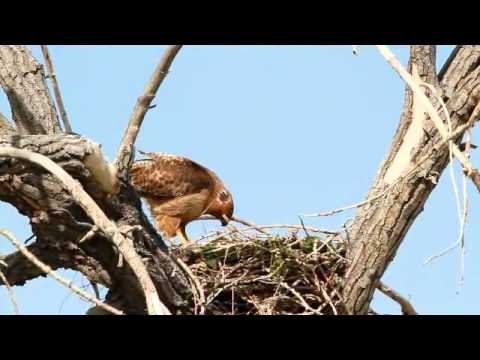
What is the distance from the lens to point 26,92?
16.2 ft

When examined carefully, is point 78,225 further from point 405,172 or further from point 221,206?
point 221,206

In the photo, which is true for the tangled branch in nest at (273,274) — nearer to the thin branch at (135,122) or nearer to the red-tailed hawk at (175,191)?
the thin branch at (135,122)

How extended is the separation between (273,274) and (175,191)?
274cm

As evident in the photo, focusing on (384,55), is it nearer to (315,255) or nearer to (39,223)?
(39,223)

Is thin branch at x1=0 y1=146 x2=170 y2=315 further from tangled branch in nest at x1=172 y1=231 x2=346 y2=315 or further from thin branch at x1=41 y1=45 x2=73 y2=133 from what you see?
tangled branch in nest at x1=172 y1=231 x2=346 y2=315

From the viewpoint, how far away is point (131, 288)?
15.7ft

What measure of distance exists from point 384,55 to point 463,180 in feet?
1.69

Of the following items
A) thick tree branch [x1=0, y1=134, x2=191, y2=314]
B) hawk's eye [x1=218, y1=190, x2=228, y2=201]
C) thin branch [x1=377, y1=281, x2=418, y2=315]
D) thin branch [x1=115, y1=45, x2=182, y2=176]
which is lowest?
thin branch [x1=377, y1=281, x2=418, y2=315]

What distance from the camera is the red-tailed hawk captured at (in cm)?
792

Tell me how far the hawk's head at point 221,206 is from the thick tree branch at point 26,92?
3729 millimetres

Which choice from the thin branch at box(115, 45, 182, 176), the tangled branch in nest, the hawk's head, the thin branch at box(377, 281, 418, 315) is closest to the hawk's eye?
the hawk's head

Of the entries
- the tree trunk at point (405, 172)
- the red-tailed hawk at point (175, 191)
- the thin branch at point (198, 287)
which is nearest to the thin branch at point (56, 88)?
the thin branch at point (198, 287)

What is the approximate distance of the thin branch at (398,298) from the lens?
5.71 meters
